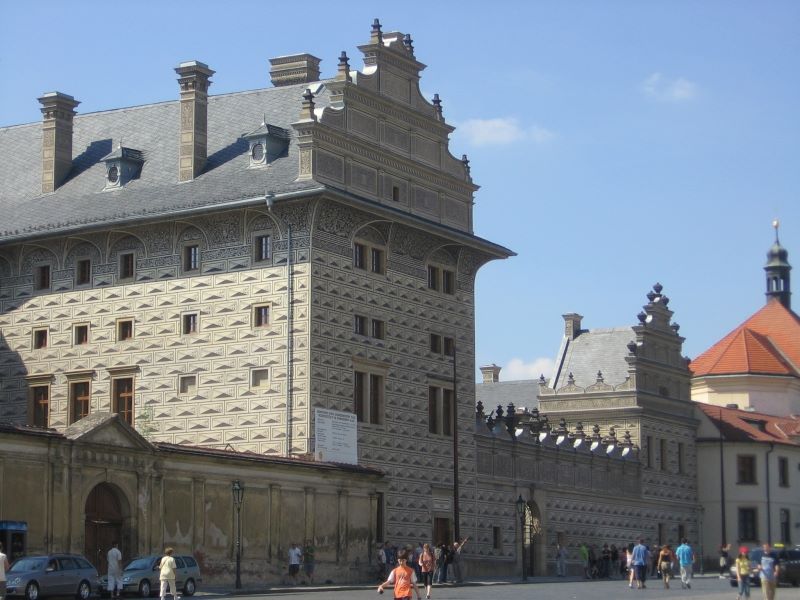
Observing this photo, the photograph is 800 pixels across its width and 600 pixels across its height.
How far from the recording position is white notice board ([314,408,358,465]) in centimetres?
4628

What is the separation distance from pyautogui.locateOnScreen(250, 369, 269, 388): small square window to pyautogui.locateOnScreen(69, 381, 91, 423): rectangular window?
19.7ft

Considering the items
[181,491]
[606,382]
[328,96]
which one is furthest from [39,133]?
[606,382]

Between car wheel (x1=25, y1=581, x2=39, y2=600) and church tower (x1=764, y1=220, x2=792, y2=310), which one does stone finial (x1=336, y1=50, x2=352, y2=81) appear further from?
church tower (x1=764, y1=220, x2=792, y2=310)

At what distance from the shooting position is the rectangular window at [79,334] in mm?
50688

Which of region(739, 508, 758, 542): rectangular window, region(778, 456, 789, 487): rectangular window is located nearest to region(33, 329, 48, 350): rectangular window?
region(739, 508, 758, 542): rectangular window

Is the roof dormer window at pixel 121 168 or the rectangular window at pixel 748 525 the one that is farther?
the rectangular window at pixel 748 525

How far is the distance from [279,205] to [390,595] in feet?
49.0

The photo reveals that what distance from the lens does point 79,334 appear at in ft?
167

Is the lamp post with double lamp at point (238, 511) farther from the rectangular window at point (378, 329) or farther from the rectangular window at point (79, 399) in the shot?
Answer: the rectangular window at point (79, 399)

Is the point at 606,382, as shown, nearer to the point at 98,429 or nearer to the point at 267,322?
the point at 267,322

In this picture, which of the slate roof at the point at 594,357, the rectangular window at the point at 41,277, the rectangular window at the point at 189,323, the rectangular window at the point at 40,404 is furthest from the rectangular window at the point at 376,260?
the slate roof at the point at 594,357

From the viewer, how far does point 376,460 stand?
160ft

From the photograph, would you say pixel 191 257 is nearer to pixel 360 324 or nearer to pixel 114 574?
pixel 360 324

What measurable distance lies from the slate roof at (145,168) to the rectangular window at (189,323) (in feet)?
10.5
